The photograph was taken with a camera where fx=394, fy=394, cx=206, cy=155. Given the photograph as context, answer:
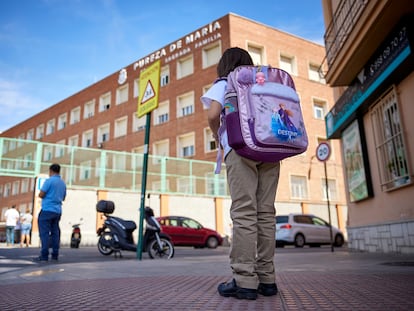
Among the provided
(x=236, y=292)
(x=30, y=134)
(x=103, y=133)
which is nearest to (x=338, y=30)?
(x=236, y=292)

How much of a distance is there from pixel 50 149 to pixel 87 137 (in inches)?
763

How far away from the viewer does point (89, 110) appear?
39.2 metres

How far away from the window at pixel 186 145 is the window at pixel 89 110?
12686 mm

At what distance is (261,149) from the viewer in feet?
8.73

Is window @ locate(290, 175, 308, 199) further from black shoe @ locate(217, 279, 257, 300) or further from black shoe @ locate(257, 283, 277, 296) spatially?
black shoe @ locate(217, 279, 257, 300)

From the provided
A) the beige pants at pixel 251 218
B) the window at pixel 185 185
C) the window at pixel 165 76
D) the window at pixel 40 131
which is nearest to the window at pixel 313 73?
the window at pixel 165 76

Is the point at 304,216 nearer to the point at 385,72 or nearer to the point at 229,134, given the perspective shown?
the point at 385,72

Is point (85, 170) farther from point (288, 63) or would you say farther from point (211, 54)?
point (288, 63)

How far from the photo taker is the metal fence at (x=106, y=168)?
61.5 feet

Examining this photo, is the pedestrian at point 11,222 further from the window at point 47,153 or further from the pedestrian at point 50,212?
the pedestrian at point 50,212

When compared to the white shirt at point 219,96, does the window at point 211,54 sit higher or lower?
higher

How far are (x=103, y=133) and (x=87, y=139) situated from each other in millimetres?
2422

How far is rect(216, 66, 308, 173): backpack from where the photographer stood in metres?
2.67

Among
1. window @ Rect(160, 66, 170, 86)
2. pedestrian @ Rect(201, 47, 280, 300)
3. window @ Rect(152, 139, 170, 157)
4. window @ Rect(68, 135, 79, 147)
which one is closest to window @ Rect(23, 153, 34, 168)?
window @ Rect(152, 139, 170, 157)
